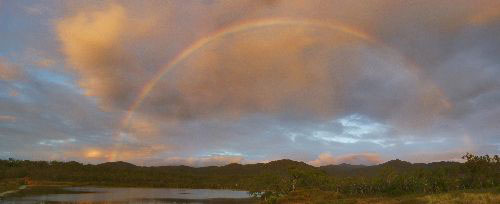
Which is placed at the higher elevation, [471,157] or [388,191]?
[471,157]

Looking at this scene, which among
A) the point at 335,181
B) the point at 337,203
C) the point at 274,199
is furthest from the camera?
the point at 335,181

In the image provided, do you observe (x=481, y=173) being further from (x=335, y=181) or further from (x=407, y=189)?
(x=335, y=181)

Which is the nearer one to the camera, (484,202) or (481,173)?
(484,202)

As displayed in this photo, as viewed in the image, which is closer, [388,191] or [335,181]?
[388,191]

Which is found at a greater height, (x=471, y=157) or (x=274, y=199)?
(x=471, y=157)

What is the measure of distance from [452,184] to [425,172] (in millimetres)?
16835

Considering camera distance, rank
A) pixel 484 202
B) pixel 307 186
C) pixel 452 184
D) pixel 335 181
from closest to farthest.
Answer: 1. pixel 484 202
2. pixel 452 184
3. pixel 307 186
4. pixel 335 181

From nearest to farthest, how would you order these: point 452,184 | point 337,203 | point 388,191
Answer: point 337,203 < point 452,184 < point 388,191

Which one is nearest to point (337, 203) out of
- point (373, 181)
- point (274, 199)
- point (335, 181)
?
point (274, 199)

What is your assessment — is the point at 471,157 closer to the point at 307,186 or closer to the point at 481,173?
the point at 481,173

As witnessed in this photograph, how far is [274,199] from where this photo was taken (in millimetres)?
101875

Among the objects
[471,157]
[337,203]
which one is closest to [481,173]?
[471,157]

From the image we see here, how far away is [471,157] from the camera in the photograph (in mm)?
124562

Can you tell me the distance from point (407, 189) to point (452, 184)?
39.6 feet
